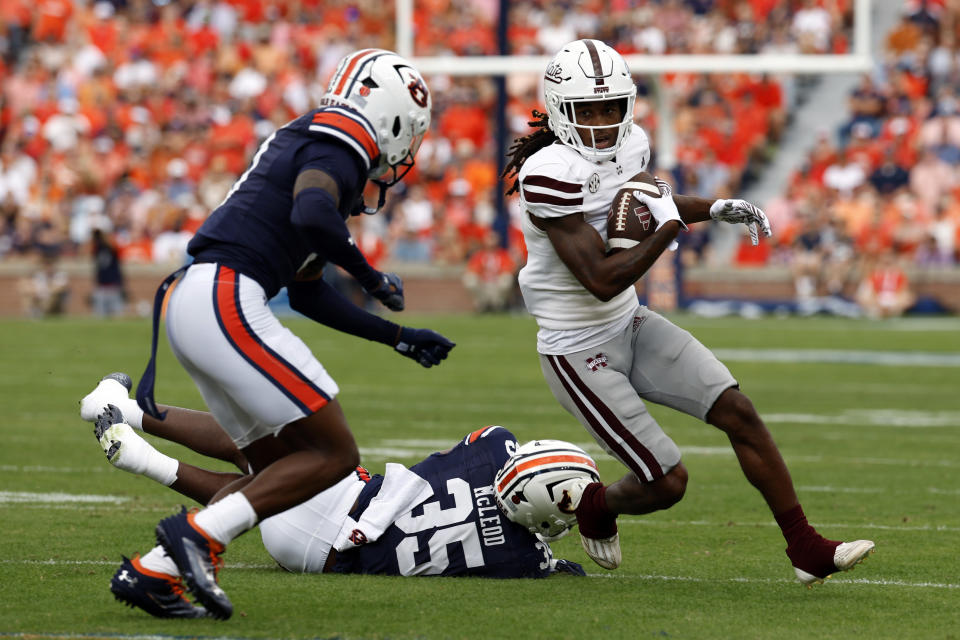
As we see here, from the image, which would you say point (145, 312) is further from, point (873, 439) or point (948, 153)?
point (873, 439)

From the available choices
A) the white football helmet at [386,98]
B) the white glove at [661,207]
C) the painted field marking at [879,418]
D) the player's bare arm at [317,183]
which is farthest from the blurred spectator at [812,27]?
the player's bare arm at [317,183]

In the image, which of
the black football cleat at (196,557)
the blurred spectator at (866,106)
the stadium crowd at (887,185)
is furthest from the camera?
the blurred spectator at (866,106)

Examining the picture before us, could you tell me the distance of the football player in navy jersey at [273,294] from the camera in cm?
441

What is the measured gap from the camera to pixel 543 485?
5.17 meters

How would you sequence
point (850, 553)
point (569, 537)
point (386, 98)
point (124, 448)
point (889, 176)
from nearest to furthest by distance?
point (386, 98), point (850, 553), point (124, 448), point (569, 537), point (889, 176)

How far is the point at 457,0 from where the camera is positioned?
2023 cm

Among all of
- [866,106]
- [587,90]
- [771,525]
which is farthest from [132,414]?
[866,106]

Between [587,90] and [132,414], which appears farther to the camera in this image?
[132,414]

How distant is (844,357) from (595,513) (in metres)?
10.6

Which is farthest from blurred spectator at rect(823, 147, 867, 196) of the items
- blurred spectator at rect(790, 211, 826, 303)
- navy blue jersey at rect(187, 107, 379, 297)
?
navy blue jersey at rect(187, 107, 379, 297)

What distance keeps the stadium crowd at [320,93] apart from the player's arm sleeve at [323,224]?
1434 centimetres

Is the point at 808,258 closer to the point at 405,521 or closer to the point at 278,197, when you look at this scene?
the point at 405,521

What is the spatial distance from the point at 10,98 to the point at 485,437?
68.1 ft

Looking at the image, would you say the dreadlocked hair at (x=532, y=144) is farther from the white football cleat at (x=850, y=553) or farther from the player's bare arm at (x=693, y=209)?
the white football cleat at (x=850, y=553)
